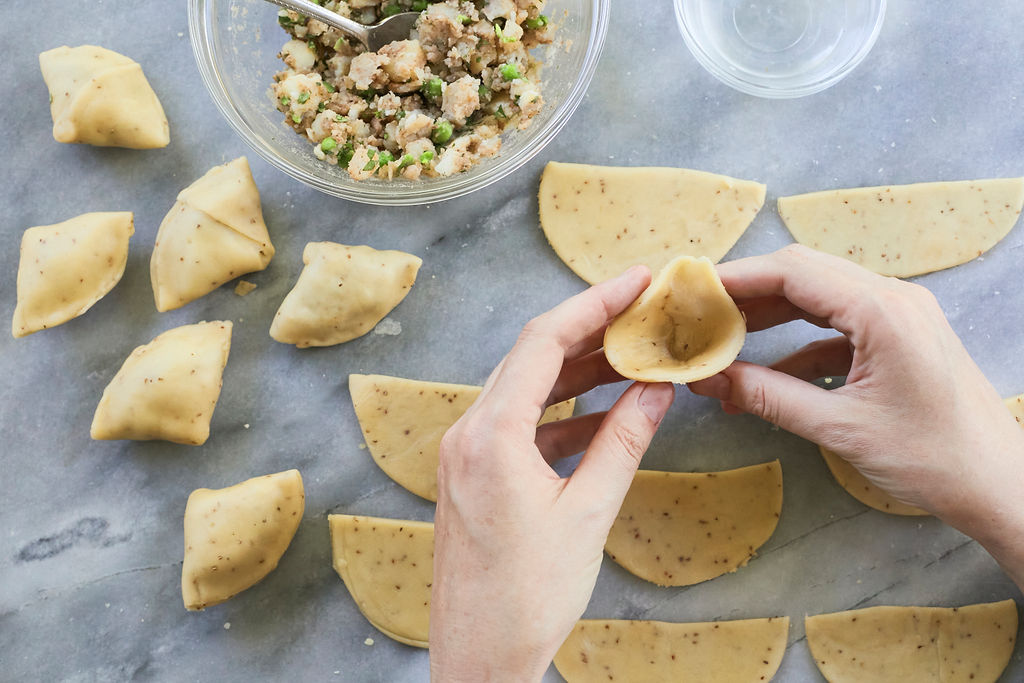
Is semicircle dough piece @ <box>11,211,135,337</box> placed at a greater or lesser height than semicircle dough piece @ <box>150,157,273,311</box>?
lesser

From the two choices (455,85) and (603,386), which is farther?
(603,386)

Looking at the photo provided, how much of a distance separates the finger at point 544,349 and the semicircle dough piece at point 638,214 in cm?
36

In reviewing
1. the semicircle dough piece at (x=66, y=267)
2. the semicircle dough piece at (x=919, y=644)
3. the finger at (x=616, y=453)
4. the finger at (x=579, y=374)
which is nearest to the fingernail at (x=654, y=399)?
the finger at (x=616, y=453)

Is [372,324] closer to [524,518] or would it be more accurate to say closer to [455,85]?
[455,85]

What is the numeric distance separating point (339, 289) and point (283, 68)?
57 cm

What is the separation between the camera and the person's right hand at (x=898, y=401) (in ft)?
4.82

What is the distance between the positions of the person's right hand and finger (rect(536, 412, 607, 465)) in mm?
354

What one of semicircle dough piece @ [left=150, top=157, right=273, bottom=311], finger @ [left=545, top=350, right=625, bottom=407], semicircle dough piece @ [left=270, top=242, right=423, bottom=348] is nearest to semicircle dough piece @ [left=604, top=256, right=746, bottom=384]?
finger @ [left=545, top=350, right=625, bottom=407]

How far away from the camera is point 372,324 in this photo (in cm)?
194

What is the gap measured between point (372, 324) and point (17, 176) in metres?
1.02

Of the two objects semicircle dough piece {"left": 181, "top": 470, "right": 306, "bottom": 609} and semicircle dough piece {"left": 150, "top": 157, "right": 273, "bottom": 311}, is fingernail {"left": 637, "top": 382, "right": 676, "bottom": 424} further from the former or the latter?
semicircle dough piece {"left": 150, "top": 157, "right": 273, "bottom": 311}

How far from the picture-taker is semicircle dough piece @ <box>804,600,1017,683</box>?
72.6 inches

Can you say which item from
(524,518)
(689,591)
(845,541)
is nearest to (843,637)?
(845,541)

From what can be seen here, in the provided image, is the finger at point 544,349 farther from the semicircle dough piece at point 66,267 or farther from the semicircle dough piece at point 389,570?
the semicircle dough piece at point 66,267
